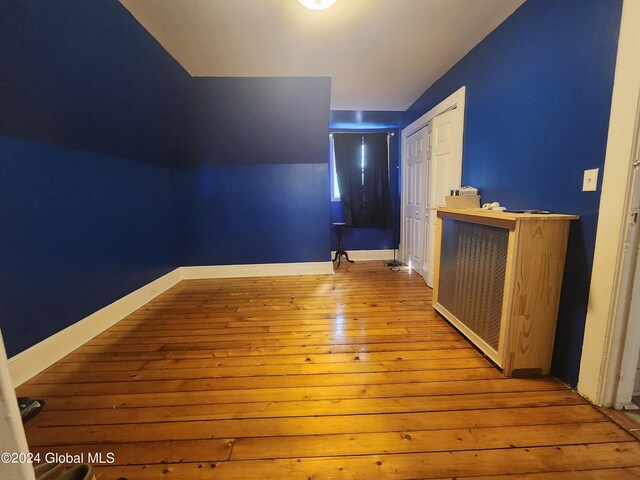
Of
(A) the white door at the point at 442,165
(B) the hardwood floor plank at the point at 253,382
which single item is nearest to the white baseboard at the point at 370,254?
(A) the white door at the point at 442,165

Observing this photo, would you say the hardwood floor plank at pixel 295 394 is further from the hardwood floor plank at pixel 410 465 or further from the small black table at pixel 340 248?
the small black table at pixel 340 248

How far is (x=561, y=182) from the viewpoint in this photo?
149 cm

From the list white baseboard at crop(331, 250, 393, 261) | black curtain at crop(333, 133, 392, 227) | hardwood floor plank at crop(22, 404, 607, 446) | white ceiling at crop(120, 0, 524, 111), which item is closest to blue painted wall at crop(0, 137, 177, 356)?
hardwood floor plank at crop(22, 404, 607, 446)

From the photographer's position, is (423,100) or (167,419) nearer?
(167,419)

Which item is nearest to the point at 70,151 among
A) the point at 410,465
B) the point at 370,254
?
the point at 410,465

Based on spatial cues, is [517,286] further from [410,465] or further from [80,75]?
[80,75]

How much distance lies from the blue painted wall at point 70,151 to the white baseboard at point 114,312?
0.22 ft

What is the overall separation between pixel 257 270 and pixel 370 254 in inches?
78.2

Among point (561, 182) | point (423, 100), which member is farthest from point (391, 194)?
point (561, 182)

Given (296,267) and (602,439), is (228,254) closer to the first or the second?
(296,267)

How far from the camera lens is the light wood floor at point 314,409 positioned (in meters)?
1.08

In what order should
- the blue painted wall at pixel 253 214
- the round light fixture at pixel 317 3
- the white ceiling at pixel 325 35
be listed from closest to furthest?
1. the round light fixture at pixel 317 3
2. the white ceiling at pixel 325 35
3. the blue painted wall at pixel 253 214

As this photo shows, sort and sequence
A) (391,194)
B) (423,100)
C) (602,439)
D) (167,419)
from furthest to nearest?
(391,194) < (423,100) < (167,419) < (602,439)

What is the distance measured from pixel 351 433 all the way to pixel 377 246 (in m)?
3.60
